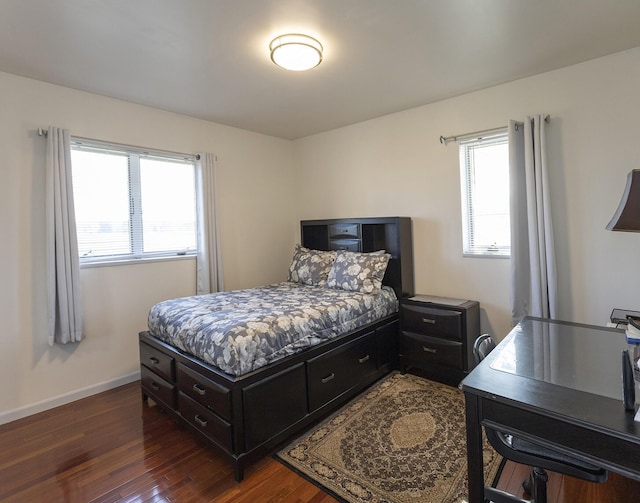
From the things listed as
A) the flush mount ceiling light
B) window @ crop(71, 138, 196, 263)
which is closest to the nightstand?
the flush mount ceiling light

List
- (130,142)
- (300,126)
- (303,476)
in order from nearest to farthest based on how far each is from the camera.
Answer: (303,476), (130,142), (300,126)

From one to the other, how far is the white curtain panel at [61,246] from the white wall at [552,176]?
8.50 ft

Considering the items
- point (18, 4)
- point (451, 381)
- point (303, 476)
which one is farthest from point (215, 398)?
point (18, 4)

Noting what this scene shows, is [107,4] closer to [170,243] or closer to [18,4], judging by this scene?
[18,4]

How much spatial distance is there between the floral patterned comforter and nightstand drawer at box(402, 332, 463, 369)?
1.08ft

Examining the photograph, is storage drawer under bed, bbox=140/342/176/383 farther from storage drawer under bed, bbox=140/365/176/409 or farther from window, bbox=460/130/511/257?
window, bbox=460/130/511/257

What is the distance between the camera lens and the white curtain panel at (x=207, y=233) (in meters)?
3.47

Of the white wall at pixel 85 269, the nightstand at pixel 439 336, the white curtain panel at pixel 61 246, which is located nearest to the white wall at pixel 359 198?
the white wall at pixel 85 269

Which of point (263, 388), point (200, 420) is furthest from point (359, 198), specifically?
point (200, 420)

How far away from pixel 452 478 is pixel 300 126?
11.5ft

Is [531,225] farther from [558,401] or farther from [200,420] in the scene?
[200,420]

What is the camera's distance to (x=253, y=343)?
1946mm

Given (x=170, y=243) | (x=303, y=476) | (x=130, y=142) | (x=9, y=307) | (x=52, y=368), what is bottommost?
(x=303, y=476)

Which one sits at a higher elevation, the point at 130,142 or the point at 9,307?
the point at 130,142
